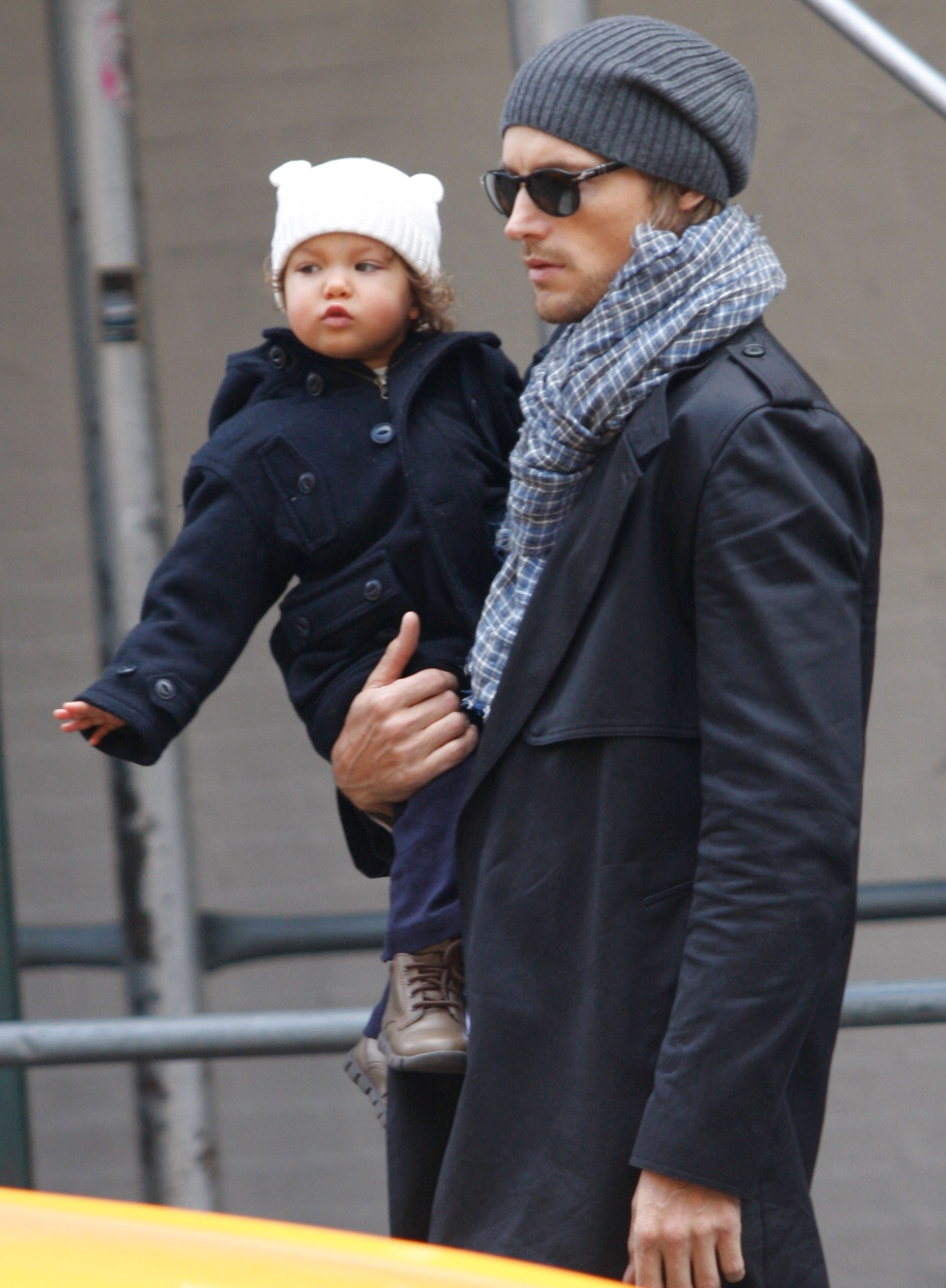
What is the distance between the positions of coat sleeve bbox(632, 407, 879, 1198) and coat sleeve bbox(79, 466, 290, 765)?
0.61 m

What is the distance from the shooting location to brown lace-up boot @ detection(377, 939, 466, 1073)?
173cm

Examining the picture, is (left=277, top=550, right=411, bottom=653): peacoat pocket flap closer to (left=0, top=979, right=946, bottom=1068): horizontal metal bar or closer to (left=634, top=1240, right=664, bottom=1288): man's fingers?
(left=0, top=979, right=946, bottom=1068): horizontal metal bar

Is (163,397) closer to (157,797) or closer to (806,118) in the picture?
(157,797)

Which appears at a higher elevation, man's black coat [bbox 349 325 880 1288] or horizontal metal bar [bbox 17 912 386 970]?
man's black coat [bbox 349 325 880 1288]

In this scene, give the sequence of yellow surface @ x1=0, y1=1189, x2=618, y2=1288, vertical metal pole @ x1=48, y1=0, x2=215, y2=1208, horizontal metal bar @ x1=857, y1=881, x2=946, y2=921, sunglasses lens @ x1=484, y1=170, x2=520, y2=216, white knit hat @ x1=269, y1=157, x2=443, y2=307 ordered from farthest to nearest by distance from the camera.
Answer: horizontal metal bar @ x1=857, y1=881, x2=946, y2=921 → vertical metal pole @ x1=48, y1=0, x2=215, y2=1208 → white knit hat @ x1=269, y1=157, x2=443, y2=307 → sunglasses lens @ x1=484, y1=170, x2=520, y2=216 → yellow surface @ x1=0, y1=1189, x2=618, y2=1288

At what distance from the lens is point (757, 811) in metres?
1.43

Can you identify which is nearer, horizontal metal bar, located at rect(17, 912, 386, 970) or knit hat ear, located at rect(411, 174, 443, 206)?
knit hat ear, located at rect(411, 174, 443, 206)

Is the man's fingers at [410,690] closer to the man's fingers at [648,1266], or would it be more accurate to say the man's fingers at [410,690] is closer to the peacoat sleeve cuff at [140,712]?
the peacoat sleeve cuff at [140,712]

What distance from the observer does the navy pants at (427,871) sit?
1786mm

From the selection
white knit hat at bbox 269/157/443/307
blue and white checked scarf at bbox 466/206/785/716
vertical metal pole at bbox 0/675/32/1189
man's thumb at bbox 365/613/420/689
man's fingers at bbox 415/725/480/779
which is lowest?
vertical metal pole at bbox 0/675/32/1189

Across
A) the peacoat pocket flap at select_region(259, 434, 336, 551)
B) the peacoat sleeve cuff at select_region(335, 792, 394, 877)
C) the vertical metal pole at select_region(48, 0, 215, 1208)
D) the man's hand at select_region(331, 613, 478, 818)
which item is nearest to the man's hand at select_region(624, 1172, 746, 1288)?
the man's hand at select_region(331, 613, 478, 818)

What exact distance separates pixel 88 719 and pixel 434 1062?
1.70 ft

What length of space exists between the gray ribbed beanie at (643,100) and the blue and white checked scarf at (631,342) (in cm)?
6

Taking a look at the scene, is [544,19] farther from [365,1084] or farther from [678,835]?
[365,1084]
